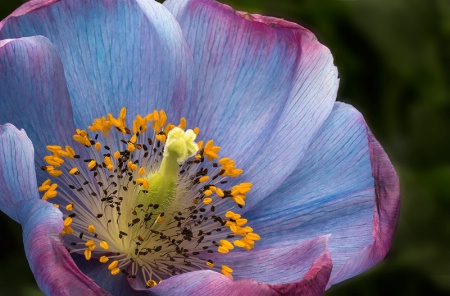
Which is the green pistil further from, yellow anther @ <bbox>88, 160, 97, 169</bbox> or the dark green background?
the dark green background

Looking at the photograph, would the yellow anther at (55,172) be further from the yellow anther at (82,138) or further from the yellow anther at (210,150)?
the yellow anther at (210,150)

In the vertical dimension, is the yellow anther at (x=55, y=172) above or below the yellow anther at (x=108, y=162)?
below

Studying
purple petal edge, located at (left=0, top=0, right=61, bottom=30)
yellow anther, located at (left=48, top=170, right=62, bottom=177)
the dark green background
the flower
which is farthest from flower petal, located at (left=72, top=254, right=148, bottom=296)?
the dark green background

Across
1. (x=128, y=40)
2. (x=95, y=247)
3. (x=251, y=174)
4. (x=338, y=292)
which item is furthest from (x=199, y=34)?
(x=338, y=292)

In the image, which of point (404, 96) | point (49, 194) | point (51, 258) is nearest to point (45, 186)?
point (49, 194)

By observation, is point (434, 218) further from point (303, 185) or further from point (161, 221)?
point (161, 221)

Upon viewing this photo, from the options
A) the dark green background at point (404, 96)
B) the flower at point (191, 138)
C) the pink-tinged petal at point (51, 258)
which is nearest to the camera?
the pink-tinged petal at point (51, 258)

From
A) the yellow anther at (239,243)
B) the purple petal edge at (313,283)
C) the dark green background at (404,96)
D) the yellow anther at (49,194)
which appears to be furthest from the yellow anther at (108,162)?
the dark green background at (404,96)
